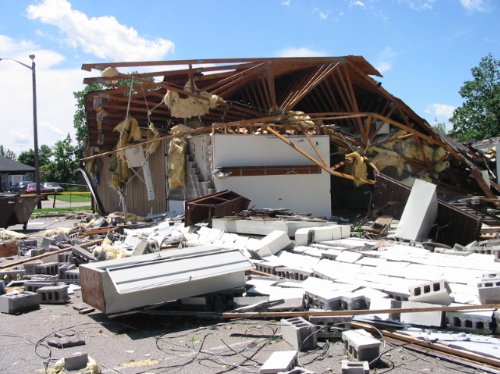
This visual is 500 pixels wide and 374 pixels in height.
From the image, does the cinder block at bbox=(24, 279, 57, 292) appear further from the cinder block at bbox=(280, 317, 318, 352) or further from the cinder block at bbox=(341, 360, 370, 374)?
the cinder block at bbox=(341, 360, 370, 374)

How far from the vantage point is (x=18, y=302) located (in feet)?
23.8

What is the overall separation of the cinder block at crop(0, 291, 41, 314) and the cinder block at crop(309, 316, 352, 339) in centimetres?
417

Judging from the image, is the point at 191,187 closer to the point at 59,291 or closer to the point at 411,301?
the point at 59,291

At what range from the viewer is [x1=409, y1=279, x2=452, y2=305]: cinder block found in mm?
5684

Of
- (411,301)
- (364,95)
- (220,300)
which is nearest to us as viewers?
Answer: (411,301)

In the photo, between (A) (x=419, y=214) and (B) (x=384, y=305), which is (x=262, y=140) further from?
(B) (x=384, y=305)

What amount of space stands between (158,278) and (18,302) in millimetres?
2362

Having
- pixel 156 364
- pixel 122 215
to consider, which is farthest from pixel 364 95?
pixel 156 364

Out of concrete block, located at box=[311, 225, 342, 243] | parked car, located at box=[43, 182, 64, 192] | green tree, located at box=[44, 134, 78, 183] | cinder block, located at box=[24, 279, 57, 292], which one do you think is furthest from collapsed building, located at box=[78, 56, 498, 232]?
green tree, located at box=[44, 134, 78, 183]

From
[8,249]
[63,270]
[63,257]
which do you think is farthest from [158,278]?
[8,249]

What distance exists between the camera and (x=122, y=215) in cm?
1767

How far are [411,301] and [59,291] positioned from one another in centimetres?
501

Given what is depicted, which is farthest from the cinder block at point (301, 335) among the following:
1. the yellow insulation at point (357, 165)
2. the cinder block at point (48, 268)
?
the yellow insulation at point (357, 165)

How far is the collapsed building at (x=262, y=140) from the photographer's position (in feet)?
49.6
